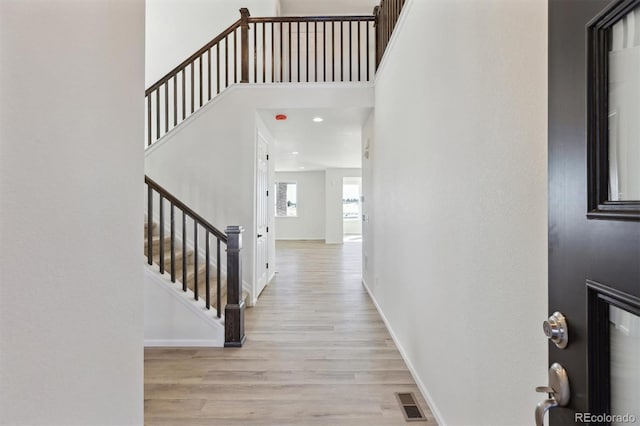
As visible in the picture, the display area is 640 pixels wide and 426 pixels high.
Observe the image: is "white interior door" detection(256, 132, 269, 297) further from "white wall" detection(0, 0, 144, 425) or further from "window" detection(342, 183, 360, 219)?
"window" detection(342, 183, 360, 219)

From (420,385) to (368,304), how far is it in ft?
6.75

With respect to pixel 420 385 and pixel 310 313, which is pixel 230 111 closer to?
pixel 310 313

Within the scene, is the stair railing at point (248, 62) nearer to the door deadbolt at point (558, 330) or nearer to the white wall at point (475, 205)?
the white wall at point (475, 205)

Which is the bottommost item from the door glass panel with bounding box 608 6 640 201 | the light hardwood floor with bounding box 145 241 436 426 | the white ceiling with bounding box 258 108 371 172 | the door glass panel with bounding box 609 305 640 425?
the light hardwood floor with bounding box 145 241 436 426

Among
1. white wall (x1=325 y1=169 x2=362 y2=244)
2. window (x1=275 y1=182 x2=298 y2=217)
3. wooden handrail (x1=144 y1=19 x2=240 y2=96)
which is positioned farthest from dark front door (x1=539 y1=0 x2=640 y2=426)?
window (x1=275 y1=182 x2=298 y2=217)

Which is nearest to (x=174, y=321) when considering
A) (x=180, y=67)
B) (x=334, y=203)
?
(x=180, y=67)

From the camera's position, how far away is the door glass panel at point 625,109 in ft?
1.65

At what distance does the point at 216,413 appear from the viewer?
2.02 metres

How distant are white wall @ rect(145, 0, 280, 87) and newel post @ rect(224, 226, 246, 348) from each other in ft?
14.6

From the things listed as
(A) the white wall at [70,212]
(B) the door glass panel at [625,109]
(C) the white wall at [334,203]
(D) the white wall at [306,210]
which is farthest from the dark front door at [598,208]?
(D) the white wall at [306,210]

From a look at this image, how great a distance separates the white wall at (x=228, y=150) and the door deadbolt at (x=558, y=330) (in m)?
3.87

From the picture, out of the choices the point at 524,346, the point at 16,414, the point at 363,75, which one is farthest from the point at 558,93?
the point at 363,75

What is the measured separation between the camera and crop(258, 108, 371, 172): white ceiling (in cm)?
458

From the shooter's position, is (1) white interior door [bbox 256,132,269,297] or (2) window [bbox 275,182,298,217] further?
(2) window [bbox 275,182,298,217]
